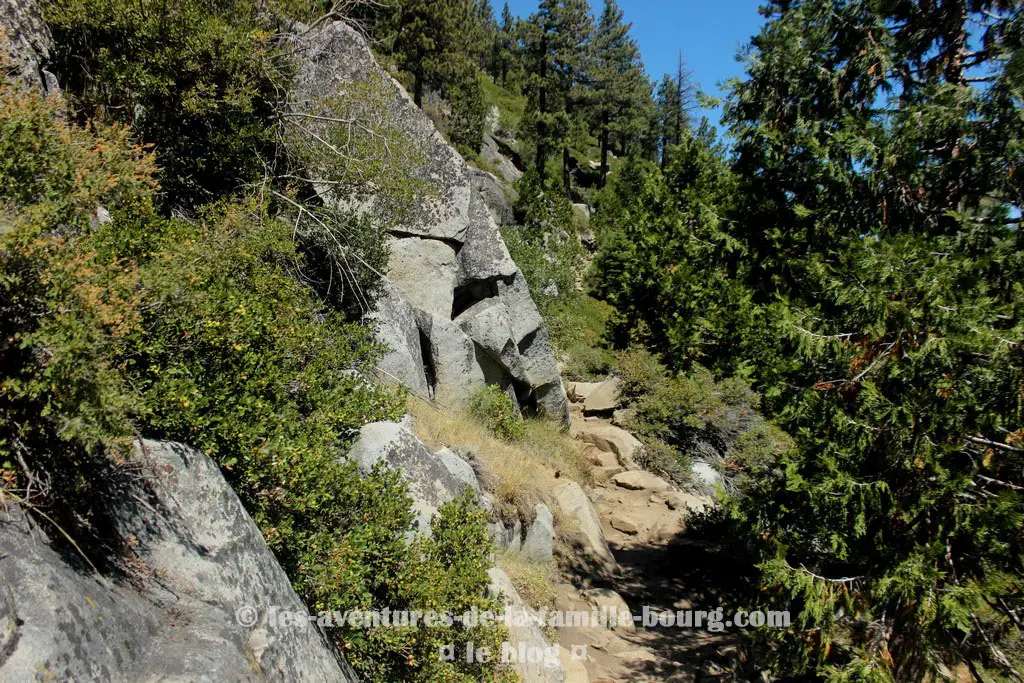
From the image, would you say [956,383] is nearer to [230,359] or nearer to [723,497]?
[723,497]


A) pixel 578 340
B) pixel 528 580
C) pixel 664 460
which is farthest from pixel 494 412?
pixel 578 340

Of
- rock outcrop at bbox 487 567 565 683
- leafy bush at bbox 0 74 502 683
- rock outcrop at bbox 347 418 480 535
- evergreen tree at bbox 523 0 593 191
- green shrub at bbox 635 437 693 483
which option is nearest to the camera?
leafy bush at bbox 0 74 502 683

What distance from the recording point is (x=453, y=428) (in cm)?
945

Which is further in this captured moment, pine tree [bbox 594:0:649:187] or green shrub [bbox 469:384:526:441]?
pine tree [bbox 594:0:649:187]

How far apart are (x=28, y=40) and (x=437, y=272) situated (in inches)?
255

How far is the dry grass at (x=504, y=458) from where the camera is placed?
8.68 metres

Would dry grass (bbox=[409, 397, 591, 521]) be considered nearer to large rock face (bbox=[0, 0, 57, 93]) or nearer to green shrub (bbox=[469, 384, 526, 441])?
green shrub (bbox=[469, 384, 526, 441])

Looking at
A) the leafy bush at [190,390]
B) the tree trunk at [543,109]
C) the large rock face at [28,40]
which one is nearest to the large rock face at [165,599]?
the leafy bush at [190,390]

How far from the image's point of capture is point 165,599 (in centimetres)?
367

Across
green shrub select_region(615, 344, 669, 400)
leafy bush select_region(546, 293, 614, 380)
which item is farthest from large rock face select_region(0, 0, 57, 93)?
leafy bush select_region(546, 293, 614, 380)

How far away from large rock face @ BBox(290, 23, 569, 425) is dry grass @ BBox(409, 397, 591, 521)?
32.3 inches

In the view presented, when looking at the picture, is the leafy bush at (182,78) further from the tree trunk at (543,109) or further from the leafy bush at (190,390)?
the tree trunk at (543,109)

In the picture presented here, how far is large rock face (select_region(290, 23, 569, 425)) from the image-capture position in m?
10.4

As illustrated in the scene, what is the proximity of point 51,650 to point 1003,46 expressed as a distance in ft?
25.1
